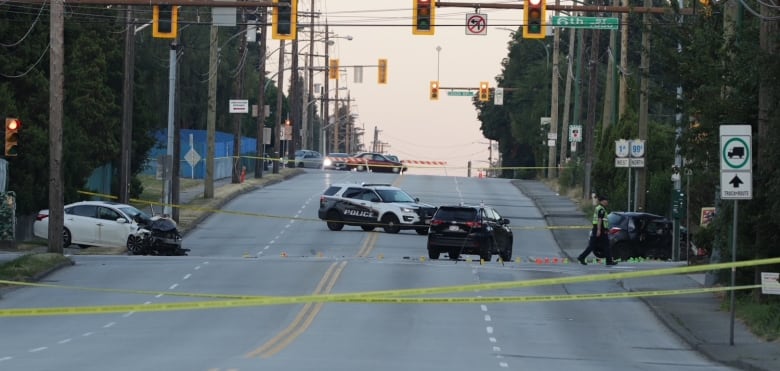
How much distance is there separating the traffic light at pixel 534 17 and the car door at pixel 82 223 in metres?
14.8

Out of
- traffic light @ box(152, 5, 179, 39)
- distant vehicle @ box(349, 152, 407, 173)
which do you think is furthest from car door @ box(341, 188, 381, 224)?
distant vehicle @ box(349, 152, 407, 173)

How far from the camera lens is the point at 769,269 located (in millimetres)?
26438

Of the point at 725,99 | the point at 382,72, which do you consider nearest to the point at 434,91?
the point at 382,72

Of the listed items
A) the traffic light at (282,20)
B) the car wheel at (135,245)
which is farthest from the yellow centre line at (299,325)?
the car wheel at (135,245)

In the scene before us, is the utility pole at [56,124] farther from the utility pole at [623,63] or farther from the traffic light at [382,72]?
the traffic light at [382,72]

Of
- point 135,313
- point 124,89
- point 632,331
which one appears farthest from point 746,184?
point 124,89

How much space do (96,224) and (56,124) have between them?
22.5 feet

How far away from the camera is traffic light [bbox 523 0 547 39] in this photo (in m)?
37.0

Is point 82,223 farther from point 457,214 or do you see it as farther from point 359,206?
point 457,214

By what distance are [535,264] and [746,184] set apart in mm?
16479

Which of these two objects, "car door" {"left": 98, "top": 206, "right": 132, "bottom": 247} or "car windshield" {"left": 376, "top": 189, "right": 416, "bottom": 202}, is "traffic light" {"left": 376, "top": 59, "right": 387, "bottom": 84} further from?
"car door" {"left": 98, "top": 206, "right": 132, "bottom": 247}

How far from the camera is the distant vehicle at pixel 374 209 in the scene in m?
51.7

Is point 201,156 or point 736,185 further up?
point 736,185

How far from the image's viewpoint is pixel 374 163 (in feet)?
345
